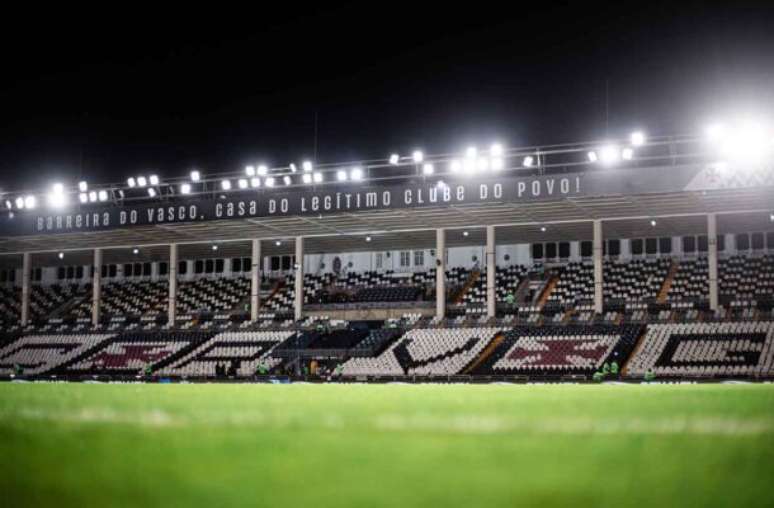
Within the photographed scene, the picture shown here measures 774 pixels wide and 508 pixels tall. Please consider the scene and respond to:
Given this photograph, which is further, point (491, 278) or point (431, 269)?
point (431, 269)

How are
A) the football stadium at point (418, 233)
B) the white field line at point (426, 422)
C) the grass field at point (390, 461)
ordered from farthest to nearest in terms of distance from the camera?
the football stadium at point (418, 233) → the white field line at point (426, 422) → the grass field at point (390, 461)

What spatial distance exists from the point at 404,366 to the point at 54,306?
103 feet

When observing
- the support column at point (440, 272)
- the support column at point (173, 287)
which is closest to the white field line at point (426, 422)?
the support column at point (440, 272)

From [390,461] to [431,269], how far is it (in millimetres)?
49422

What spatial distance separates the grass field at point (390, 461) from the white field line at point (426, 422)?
0.8 inches

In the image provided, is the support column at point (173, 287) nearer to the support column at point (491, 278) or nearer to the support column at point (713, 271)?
the support column at point (491, 278)

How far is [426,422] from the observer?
21.6 feet

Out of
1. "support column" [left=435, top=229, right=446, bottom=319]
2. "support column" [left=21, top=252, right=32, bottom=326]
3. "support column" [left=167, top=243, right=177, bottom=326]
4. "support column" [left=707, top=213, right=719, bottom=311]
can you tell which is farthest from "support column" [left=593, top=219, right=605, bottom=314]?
"support column" [left=21, top=252, right=32, bottom=326]

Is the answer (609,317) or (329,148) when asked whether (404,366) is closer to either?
(609,317)

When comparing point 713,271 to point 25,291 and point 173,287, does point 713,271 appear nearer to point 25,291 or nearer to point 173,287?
point 173,287

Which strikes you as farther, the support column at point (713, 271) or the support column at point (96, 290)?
the support column at point (96, 290)

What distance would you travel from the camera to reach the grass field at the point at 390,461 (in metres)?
3.26

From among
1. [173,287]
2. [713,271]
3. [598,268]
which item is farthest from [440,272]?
[173,287]

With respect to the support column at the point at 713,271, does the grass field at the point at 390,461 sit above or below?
below
